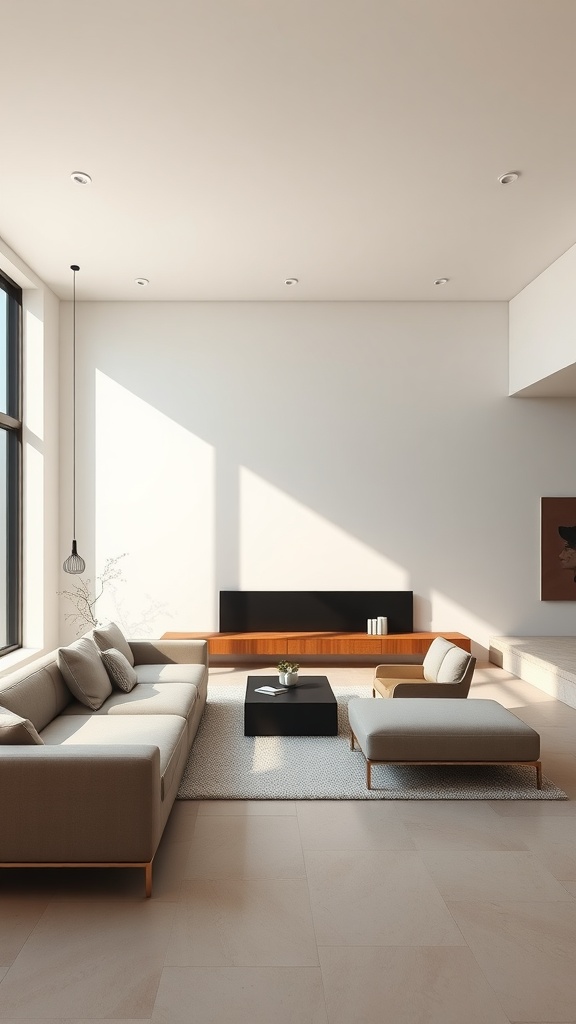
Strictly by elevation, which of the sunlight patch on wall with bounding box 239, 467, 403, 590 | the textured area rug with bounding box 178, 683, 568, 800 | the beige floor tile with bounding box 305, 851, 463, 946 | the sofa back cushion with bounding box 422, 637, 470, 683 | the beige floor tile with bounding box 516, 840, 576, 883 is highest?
the sunlight patch on wall with bounding box 239, 467, 403, 590

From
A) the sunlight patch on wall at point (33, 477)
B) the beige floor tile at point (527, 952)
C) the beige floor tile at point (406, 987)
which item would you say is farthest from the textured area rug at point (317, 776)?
the sunlight patch on wall at point (33, 477)

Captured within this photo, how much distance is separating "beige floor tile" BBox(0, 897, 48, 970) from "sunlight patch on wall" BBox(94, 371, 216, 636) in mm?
5321

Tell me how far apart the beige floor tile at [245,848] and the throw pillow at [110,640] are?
6.39 ft

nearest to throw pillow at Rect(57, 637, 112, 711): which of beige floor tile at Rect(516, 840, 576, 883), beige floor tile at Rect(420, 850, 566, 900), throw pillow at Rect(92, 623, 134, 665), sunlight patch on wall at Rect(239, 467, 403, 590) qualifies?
throw pillow at Rect(92, 623, 134, 665)

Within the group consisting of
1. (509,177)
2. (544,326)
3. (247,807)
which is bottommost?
(247,807)

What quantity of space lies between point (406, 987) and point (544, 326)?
644cm

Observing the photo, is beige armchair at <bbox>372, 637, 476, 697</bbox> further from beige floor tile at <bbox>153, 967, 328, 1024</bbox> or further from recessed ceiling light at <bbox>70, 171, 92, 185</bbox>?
recessed ceiling light at <bbox>70, 171, 92, 185</bbox>

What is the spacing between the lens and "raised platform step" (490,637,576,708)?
6.25 meters

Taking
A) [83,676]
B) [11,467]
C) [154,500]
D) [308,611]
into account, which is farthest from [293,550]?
[83,676]

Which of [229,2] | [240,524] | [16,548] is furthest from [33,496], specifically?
[229,2]

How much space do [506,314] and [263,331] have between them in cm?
285

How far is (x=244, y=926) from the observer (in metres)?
2.67

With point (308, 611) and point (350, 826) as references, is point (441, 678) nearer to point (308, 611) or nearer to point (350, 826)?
point (350, 826)

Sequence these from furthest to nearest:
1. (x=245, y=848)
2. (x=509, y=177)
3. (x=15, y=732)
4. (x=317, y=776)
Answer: (x=509, y=177)
(x=317, y=776)
(x=245, y=848)
(x=15, y=732)
